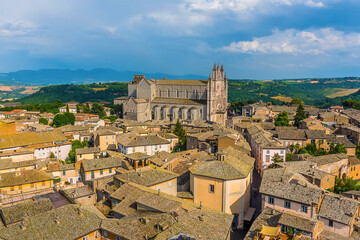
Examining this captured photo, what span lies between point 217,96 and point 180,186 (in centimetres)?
6406

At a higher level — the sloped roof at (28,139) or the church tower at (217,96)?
the church tower at (217,96)

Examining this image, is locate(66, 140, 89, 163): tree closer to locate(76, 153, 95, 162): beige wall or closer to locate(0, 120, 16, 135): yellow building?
locate(76, 153, 95, 162): beige wall

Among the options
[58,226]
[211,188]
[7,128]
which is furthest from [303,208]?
[7,128]

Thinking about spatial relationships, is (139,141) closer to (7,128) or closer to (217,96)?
(7,128)

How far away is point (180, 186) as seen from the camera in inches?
1283

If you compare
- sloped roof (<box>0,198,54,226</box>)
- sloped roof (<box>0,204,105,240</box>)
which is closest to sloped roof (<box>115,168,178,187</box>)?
sloped roof (<box>0,204,105,240</box>)

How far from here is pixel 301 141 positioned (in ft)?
173

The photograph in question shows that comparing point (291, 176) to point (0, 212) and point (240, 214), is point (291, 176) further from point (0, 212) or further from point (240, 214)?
point (0, 212)

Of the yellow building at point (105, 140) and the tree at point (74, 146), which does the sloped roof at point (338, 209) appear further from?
the tree at point (74, 146)

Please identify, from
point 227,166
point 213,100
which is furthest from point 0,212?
point 213,100

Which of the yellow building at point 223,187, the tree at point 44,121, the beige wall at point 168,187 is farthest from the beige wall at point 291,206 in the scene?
the tree at point 44,121

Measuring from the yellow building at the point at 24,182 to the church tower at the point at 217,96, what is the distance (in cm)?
5534

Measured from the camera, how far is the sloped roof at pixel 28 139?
173ft

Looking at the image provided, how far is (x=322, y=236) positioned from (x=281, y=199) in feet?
15.5
